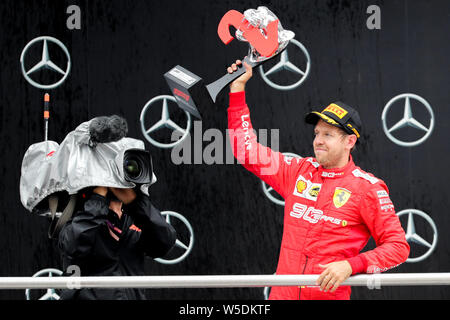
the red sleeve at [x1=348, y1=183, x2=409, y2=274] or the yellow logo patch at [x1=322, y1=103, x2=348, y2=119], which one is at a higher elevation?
the yellow logo patch at [x1=322, y1=103, x2=348, y2=119]

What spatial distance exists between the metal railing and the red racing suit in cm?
32

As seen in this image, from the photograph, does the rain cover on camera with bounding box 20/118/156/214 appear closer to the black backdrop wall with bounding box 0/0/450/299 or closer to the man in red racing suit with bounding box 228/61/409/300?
the man in red racing suit with bounding box 228/61/409/300

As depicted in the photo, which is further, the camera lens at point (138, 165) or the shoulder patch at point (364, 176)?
the shoulder patch at point (364, 176)

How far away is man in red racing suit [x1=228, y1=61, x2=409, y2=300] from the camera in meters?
2.25

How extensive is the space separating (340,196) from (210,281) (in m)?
0.75

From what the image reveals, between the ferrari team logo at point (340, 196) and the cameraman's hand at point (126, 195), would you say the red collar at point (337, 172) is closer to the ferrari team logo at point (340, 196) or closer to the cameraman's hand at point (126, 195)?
the ferrari team logo at point (340, 196)

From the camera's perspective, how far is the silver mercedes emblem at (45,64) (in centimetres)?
320

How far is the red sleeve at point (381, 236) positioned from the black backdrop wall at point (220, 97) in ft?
2.86

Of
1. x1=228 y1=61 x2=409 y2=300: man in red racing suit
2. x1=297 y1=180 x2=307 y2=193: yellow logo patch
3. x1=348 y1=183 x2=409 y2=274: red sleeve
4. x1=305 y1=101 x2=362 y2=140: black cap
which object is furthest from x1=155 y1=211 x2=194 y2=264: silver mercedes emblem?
x1=348 y1=183 x2=409 y2=274: red sleeve

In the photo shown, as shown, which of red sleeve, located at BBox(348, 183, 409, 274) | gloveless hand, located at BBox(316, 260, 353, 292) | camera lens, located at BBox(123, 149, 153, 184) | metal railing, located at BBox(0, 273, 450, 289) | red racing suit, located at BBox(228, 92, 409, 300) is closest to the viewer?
metal railing, located at BBox(0, 273, 450, 289)

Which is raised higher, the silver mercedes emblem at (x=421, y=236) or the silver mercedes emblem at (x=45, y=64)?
the silver mercedes emblem at (x=45, y=64)

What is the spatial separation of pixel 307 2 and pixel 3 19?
4.93 ft

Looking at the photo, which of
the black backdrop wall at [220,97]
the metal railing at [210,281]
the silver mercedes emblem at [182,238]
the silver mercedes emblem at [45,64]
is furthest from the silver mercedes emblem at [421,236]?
the silver mercedes emblem at [45,64]

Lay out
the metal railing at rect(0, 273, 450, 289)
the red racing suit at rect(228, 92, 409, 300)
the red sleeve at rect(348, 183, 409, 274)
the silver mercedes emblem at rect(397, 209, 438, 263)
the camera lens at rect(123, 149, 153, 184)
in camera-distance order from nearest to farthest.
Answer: the metal railing at rect(0, 273, 450, 289) → the red sleeve at rect(348, 183, 409, 274) → the camera lens at rect(123, 149, 153, 184) → the red racing suit at rect(228, 92, 409, 300) → the silver mercedes emblem at rect(397, 209, 438, 263)
